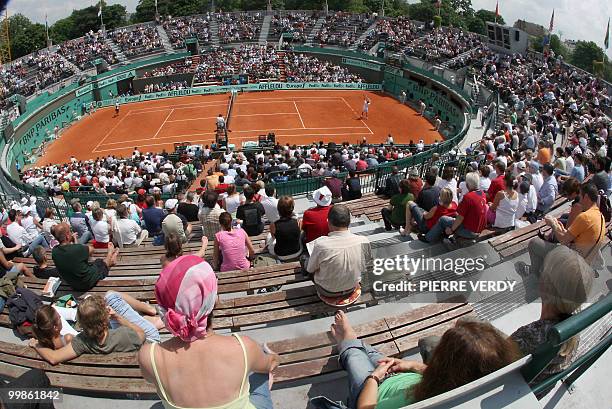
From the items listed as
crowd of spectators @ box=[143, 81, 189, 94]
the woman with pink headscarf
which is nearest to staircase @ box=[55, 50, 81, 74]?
crowd of spectators @ box=[143, 81, 189, 94]

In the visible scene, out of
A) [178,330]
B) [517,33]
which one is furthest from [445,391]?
[517,33]

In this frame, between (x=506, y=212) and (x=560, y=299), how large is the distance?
4.38m

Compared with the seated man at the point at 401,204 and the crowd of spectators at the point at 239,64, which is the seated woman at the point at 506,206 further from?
the crowd of spectators at the point at 239,64

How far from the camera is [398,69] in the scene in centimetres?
4588

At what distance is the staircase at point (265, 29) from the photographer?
5517 cm

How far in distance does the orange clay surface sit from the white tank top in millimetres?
26709

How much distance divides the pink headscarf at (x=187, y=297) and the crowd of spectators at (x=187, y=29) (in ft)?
183

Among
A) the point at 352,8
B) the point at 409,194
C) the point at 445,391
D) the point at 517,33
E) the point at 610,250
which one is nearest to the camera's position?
the point at 445,391

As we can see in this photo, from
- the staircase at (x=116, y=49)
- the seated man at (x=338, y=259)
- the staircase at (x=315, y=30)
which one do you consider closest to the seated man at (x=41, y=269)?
the seated man at (x=338, y=259)

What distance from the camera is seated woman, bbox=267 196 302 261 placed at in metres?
6.89

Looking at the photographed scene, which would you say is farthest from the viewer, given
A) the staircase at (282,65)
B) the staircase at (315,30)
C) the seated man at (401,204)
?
the staircase at (315,30)

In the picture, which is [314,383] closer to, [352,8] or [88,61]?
[88,61]

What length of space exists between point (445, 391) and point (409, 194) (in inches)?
218

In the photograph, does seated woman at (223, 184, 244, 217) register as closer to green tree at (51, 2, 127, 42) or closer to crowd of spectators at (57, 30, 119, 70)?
crowd of spectators at (57, 30, 119, 70)
